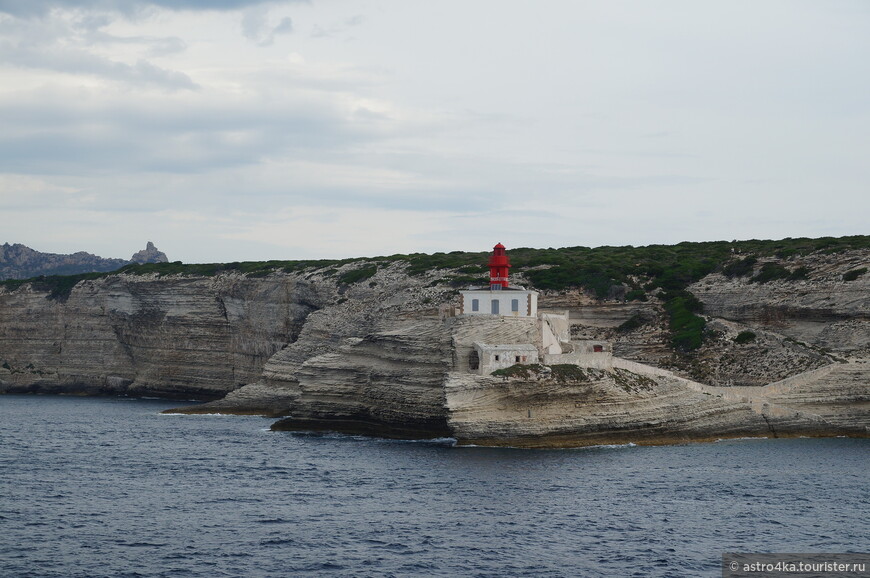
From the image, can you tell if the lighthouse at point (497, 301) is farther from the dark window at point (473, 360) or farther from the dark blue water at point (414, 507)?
the dark blue water at point (414, 507)

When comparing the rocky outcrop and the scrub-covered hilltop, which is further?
the rocky outcrop

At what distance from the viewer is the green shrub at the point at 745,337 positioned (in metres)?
72.0

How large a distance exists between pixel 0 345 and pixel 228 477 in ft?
249

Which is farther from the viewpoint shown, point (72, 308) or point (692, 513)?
point (72, 308)

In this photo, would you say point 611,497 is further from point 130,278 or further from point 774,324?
point 130,278

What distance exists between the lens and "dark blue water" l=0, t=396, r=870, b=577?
3309cm

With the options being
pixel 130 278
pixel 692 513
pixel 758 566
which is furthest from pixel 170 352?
pixel 758 566

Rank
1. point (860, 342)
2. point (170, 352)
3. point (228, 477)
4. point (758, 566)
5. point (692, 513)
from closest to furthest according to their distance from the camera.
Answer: point (758, 566) < point (692, 513) < point (228, 477) < point (860, 342) < point (170, 352)

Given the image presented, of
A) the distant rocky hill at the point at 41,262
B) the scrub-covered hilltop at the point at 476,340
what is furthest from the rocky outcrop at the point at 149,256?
the scrub-covered hilltop at the point at 476,340

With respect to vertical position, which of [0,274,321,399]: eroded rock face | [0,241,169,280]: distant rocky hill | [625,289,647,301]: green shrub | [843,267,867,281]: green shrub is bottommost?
[0,274,321,399]: eroded rock face

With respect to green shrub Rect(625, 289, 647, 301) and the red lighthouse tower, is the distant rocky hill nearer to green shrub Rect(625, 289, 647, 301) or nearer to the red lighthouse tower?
green shrub Rect(625, 289, 647, 301)

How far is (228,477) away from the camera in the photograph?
47.7 m

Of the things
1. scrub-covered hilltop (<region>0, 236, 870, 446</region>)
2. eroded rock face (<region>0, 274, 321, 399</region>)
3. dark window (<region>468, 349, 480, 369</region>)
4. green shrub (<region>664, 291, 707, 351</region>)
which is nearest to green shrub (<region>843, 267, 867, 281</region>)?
scrub-covered hilltop (<region>0, 236, 870, 446</region>)

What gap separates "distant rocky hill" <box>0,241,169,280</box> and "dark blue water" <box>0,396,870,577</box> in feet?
408
